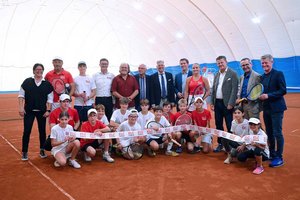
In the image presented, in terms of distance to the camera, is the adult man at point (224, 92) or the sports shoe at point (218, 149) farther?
the sports shoe at point (218, 149)

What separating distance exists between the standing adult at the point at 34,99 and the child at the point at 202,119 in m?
3.34

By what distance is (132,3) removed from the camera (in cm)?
2330

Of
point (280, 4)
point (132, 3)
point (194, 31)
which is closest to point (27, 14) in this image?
point (132, 3)

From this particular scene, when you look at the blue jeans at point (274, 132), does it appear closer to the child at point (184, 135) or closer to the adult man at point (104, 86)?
the child at point (184, 135)

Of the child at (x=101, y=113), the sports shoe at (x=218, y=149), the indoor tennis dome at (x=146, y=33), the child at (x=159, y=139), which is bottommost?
the sports shoe at (x=218, y=149)

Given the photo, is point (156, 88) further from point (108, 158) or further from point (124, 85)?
point (108, 158)

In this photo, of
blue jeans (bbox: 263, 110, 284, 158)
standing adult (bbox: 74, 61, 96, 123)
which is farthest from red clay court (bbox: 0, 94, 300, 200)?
standing adult (bbox: 74, 61, 96, 123)

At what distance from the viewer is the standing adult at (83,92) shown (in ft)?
21.6

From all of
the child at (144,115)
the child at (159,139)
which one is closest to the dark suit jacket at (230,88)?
the child at (159,139)

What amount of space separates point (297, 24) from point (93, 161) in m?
17.6

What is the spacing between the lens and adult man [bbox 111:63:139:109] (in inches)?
266

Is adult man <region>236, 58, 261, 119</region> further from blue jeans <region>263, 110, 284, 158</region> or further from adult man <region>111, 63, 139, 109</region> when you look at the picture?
adult man <region>111, 63, 139, 109</region>

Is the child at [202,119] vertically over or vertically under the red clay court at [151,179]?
over

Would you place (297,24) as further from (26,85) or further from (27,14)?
(27,14)
